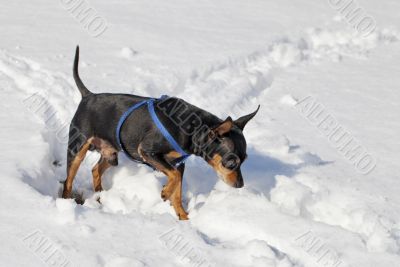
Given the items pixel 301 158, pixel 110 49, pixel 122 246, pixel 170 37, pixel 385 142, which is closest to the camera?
pixel 122 246

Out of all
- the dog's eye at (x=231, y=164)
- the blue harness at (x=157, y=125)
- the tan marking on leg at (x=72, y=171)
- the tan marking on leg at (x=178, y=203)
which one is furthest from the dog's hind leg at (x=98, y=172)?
the dog's eye at (x=231, y=164)

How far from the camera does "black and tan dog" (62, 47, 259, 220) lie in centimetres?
434

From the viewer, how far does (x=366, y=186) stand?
4941mm

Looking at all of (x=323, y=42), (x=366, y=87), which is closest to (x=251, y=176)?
(x=366, y=87)

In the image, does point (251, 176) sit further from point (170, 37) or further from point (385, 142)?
point (170, 37)

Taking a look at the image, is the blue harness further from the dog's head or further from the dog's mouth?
the dog's mouth

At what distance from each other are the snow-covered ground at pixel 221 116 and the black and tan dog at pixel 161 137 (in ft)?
0.84

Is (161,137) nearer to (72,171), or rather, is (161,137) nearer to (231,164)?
(231,164)

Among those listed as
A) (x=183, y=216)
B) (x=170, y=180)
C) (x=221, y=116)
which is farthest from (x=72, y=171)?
(x=221, y=116)

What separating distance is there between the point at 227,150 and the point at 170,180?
52 centimetres

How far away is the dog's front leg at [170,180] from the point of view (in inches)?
175

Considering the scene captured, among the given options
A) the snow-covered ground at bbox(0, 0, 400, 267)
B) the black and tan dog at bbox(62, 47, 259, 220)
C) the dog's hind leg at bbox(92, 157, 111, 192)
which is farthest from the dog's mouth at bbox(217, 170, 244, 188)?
the dog's hind leg at bbox(92, 157, 111, 192)

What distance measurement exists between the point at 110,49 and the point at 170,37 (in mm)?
952

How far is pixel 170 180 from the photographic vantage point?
176 inches
